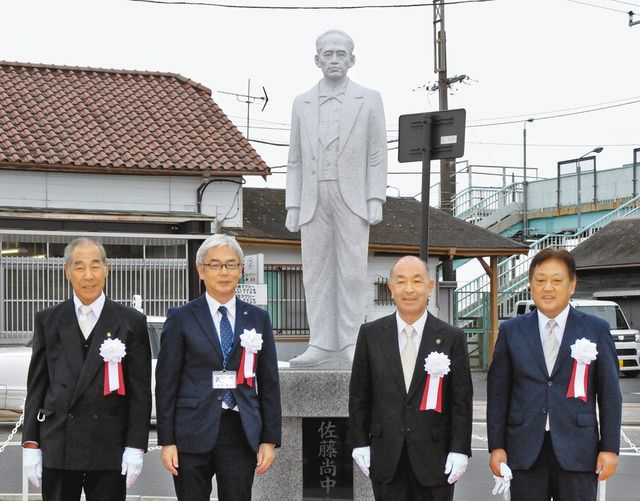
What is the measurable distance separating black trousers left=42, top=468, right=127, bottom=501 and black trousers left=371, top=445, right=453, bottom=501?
4.14ft

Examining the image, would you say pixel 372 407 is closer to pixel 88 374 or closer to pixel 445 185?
pixel 88 374

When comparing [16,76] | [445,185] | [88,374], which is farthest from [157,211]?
[88,374]

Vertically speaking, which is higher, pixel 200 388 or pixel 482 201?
pixel 482 201

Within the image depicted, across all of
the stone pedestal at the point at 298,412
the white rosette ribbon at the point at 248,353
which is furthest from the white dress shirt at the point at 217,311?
the stone pedestal at the point at 298,412

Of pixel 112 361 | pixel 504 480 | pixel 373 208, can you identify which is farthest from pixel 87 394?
pixel 373 208

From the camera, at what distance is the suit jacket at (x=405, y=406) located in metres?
4.86

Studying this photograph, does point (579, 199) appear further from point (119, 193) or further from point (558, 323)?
point (558, 323)

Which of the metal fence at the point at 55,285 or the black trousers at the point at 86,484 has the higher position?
the metal fence at the point at 55,285

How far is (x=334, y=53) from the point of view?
7.26m

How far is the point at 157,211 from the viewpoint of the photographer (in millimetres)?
20781

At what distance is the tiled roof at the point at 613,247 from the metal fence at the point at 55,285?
12924 millimetres

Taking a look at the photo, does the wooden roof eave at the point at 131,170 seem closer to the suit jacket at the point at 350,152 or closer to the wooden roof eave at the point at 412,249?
the wooden roof eave at the point at 412,249

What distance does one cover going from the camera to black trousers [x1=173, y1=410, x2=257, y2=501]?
4.98 metres

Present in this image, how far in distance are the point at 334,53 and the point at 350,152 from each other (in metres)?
0.70
